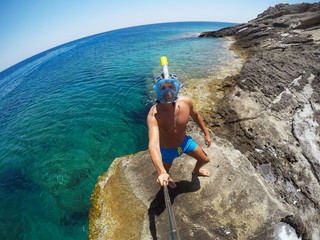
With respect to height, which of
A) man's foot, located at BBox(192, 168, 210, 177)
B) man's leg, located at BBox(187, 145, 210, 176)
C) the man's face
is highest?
the man's face

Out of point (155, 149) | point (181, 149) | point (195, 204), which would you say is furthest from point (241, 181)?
point (155, 149)

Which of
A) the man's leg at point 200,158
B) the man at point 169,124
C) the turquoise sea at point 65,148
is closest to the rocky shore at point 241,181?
the man's leg at point 200,158

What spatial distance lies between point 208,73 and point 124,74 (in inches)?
295

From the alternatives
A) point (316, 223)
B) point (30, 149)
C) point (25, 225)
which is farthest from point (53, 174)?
point (316, 223)

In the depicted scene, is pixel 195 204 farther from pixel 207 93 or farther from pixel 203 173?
pixel 207 93

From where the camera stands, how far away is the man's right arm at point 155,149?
1.57 metres

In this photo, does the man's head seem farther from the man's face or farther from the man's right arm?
the man's right arm

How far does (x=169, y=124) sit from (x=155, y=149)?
576 mm

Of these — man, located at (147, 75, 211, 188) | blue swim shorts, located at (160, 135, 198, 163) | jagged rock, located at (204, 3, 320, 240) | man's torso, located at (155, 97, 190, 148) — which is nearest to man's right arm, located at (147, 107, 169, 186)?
man, located at (147, 75, 211, 188)

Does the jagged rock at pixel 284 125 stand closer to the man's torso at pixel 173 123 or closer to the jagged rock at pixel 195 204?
the jagged rock at pixel 195 204

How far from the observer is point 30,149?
266 inches

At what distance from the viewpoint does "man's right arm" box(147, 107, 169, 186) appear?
157cm

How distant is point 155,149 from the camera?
6.19 feet

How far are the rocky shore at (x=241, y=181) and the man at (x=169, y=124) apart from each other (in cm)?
70
